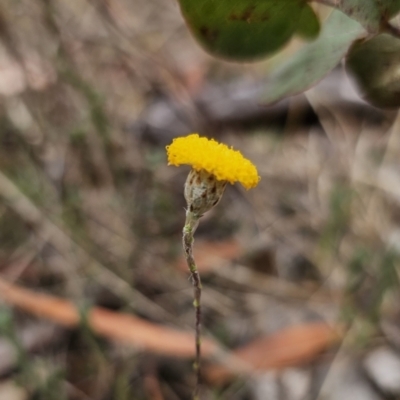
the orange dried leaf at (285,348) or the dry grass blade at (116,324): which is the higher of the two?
the dry grass blade at (116,324)

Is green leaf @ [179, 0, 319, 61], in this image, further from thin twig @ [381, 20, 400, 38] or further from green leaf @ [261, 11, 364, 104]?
thin twig @ [381, 20, 400, 38]

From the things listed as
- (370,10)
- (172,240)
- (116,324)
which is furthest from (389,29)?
(172,240)

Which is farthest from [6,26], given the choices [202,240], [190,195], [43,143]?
[190,195]

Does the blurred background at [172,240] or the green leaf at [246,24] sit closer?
the green leaf at [246,24]

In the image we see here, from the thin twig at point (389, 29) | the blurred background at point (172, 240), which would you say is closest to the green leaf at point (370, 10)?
the thin twig at point (389, 29)

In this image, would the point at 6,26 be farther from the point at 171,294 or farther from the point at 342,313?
the point at 342,313

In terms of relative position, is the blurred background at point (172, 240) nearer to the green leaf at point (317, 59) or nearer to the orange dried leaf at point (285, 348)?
the orange dried leaf at point (285, 348)

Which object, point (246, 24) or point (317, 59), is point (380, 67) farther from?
point (246, 24)
